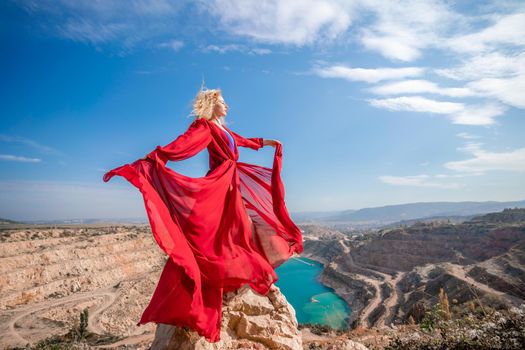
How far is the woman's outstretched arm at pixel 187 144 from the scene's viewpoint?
3316 mm

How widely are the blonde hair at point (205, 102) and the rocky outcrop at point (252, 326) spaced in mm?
2054

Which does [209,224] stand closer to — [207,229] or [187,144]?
[207,229]

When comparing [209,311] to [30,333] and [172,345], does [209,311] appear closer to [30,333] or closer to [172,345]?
[172,345]

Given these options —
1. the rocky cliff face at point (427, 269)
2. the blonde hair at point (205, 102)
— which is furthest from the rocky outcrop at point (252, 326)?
the rocky cliff face at point (427, 269)

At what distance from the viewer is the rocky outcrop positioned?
136 inches

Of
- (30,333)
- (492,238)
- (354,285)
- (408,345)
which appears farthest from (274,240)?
(492,238)

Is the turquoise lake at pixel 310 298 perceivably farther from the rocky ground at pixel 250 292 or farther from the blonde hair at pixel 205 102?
the blonde hair at pixel 205 102

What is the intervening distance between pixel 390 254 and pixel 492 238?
495 inches

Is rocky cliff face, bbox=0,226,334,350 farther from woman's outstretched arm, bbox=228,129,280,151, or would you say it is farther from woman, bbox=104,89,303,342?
woman's outstretched arm, bbox=228,129,280,151

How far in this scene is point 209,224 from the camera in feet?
10.7

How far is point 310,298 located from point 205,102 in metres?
41.5

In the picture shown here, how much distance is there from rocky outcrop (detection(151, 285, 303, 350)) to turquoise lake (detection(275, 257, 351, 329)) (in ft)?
70.8

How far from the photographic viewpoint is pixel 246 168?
14.1 ft

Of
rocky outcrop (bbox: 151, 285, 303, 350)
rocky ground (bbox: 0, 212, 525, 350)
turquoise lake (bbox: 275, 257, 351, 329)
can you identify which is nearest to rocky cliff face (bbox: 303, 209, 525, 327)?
rocky ground (bbox: 0, 212, 525, 350)
